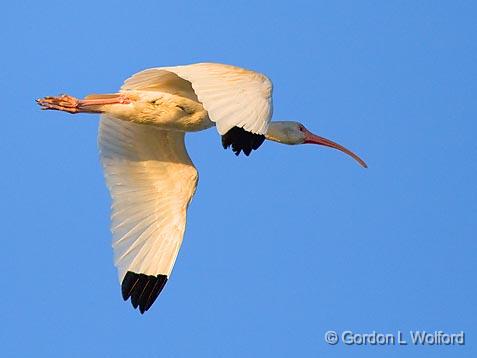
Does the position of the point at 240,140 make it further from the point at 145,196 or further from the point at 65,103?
the point at 145,196

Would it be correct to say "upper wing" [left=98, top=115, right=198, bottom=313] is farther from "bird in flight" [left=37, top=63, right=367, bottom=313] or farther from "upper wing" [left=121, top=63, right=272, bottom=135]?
"upper wing" [left=121, top=63, right=272, bottom=135]

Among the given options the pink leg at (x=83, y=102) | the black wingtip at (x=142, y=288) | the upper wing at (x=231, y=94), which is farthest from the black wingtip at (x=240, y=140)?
the black wingtip at (x=142, y=288)

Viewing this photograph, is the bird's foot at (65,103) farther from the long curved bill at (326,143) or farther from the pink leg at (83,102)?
the long curved bill at (326,143)

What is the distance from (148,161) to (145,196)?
1.81 feet

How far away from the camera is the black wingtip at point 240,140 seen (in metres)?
13.9

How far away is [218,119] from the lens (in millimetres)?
13922

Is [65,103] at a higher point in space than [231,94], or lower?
higher

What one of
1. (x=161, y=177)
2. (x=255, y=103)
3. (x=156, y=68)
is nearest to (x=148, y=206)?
(x=161, y=177)

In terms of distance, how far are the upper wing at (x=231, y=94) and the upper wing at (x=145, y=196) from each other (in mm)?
2595

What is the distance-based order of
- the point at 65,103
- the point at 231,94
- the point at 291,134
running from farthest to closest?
the point at 291,134
the point at 65,103
the point at 231,94

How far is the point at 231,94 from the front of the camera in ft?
47.8

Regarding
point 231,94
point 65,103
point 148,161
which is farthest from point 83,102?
point 231,94

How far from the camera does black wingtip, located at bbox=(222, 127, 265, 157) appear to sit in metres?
13.9

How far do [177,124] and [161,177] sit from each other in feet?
5.65
